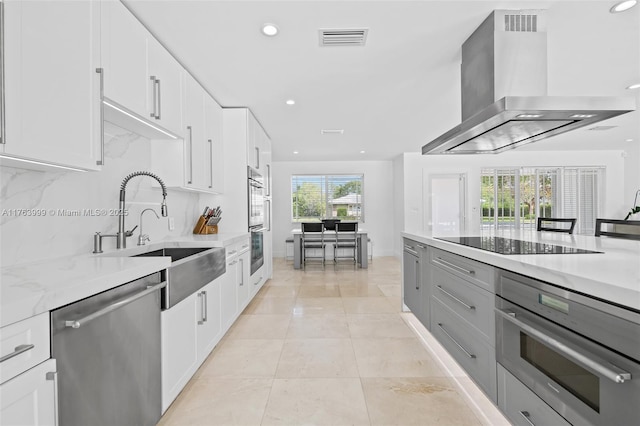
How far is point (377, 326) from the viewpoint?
290 centimetres

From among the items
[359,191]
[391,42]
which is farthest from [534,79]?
[359,191]

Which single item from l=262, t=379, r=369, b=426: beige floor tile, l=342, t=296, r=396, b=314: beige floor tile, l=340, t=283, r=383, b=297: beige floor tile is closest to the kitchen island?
l=262, t=379, r=369, b=426: beige floor tile

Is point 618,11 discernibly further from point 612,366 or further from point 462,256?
point 612,366

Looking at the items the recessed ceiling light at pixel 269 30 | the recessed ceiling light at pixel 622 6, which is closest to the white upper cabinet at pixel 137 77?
the recessed ceiling light at pixel 269 30

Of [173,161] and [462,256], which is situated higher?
[173,161]

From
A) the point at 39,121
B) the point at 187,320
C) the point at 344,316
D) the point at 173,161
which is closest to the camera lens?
the point at 39,121

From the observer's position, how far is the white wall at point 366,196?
7590mm

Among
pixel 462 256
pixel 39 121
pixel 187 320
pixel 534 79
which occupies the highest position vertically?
pixel 534 79

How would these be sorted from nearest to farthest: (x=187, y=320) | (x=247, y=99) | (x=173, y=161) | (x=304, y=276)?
(x=187, y=320) < (x=173, y=161) < (x=247, y=99) < (x=304, y=276)

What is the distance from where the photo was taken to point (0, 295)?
837 mm

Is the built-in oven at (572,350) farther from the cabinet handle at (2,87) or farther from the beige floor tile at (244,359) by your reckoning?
the cabinet handle at (2,87)

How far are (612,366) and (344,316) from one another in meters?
2.49

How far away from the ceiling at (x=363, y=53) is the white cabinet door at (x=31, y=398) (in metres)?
2.07

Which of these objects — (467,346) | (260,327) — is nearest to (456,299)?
(467,346)
